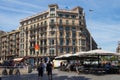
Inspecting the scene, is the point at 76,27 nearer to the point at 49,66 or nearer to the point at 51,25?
the point at 51,25

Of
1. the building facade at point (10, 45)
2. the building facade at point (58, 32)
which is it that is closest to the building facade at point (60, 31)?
Result: the building facade at point (58, 32)

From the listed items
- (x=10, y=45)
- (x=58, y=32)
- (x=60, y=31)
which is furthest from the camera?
(x=10, y=45)

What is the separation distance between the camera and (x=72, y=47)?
89.2 metres

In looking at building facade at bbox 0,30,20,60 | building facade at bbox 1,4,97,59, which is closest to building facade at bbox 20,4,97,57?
building facade at bbox 1,4,97,59

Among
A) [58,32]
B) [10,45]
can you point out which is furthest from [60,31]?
[10,45]

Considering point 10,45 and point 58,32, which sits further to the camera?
point 10,45

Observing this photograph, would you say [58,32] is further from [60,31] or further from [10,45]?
[10,45]

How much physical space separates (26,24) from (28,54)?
11712 millimetres

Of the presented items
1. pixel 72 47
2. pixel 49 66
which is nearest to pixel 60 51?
pixel 72 47

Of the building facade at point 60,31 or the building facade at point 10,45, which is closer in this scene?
the building facade at point 60,31

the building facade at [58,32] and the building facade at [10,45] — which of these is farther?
the building facade at [10,45]

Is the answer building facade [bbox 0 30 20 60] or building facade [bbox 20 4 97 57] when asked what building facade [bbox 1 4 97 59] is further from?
building facade [bbox 0 30 20 60]

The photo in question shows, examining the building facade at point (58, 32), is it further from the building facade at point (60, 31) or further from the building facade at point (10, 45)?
the building facade at point (10, 45)

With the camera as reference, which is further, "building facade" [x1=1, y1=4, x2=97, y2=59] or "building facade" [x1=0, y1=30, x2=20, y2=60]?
"building facade" [x1=0, y1=30, x2=20, y2=60]
